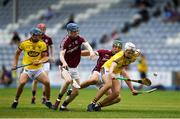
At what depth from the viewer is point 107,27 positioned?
156 ft

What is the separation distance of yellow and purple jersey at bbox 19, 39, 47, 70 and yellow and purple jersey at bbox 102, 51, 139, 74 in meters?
2.23

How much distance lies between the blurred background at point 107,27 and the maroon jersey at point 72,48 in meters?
19.4

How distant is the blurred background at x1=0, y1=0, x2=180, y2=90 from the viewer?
4350 cm


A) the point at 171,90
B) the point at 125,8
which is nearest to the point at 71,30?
the point at 171,90

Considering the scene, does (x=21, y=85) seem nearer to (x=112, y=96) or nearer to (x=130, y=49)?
(x=112, y=96)

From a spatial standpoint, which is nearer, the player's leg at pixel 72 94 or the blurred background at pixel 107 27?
the player's leg at pixel 72 94

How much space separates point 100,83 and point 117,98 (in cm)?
108

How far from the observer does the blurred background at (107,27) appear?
43500 mm

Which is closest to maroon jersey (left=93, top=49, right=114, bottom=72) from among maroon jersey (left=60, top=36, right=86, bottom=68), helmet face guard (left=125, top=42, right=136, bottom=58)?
maroon jersey (left=60, top=36, right=86, bottom=68)

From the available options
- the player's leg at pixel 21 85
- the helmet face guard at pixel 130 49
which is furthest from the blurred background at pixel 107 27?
the helmet face guard at pixel 130 49

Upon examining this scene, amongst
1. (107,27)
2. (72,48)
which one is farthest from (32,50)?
(107,27)

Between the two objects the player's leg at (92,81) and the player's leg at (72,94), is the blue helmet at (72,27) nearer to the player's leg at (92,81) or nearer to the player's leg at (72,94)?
the player's leg at (72,94)

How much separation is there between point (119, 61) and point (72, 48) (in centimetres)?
171

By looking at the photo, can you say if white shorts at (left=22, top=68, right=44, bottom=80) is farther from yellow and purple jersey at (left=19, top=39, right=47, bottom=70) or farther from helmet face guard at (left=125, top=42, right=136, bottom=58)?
helmet face guard at (left=125, top=42, right=136, bottom=58)
